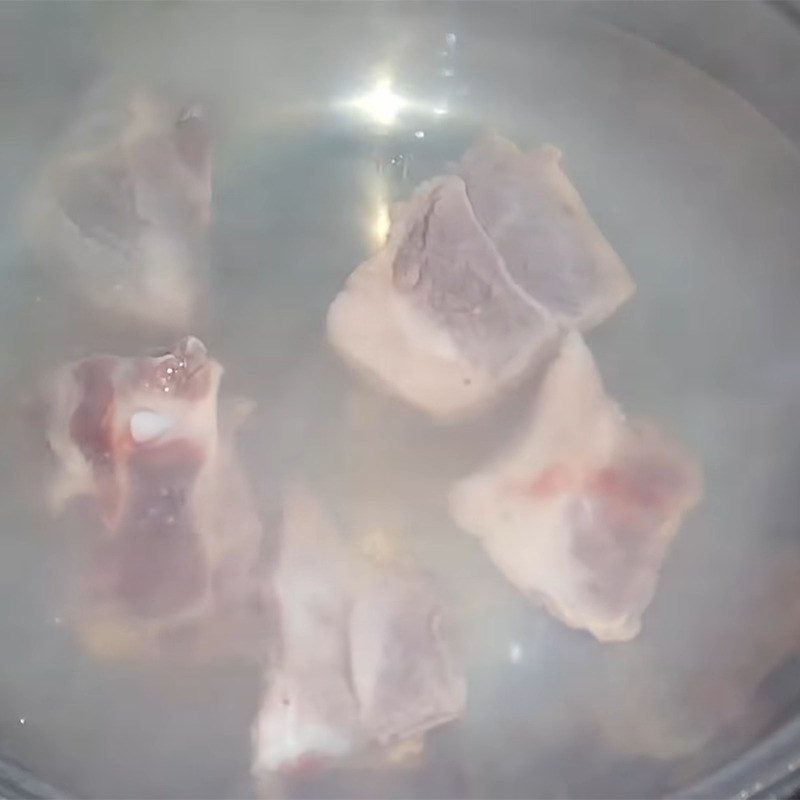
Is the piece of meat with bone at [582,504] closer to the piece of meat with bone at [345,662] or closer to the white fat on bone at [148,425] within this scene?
the piece of meat with bone at [345,662]

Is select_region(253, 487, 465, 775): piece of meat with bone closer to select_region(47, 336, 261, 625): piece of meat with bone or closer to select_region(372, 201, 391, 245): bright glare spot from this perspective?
select_region(47, 336, 261, 625): piece of meat with bone

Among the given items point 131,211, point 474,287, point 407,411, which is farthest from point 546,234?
point 131,211

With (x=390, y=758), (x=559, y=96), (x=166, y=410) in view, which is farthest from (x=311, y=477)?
(x=559, y=96)

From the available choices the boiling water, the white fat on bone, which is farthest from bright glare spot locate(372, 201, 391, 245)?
the white fat on bone

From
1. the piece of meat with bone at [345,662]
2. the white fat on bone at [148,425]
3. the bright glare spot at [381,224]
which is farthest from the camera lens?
the bright glare spot at [381,224]

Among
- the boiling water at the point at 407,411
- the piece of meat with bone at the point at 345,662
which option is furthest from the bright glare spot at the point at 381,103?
the piece of meat with bone at the point at 345,662

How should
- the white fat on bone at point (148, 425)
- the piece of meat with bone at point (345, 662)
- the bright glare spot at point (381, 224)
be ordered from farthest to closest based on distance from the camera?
the bright glare spot at point (381, 224) → the white fat on bone at point (148, 425) → the piece of meat with bone at point (345, 662)

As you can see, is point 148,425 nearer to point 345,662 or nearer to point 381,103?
point 345,662
